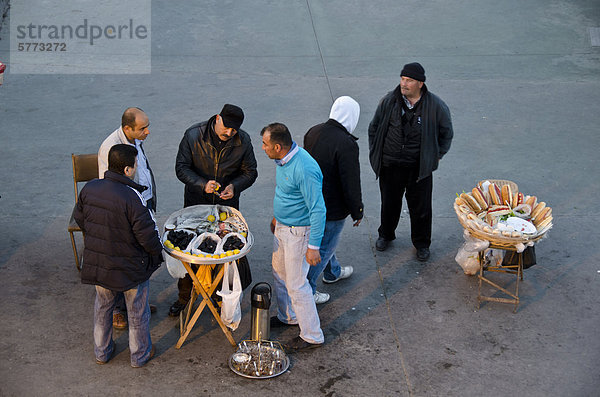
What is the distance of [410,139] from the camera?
20.2 feet

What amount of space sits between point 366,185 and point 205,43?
17.4 ft

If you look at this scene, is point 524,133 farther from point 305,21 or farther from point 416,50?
point 305,21

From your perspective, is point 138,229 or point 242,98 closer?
point 138,229

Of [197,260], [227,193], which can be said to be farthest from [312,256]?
[227,193]

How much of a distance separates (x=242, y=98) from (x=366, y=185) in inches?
113

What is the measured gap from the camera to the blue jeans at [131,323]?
484 cm

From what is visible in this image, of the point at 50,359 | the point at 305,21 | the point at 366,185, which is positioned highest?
the point at 305,21

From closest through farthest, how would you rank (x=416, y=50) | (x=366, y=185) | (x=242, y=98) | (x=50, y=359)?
(x=50, y=359) → (x=366, y=185) → (x=242, y=98) → (x=416, y=50)

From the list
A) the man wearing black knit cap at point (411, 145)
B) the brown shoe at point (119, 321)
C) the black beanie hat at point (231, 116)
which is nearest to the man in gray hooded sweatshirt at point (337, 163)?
the black beanie hat at point (231, 116)

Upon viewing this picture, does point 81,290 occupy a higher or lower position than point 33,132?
lower

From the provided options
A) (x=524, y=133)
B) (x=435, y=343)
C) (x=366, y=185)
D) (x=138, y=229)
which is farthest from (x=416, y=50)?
(x=138, y=229)

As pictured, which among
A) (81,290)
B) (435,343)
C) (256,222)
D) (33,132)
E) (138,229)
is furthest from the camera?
(33,132)

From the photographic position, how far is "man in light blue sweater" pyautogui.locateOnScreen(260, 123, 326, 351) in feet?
15.7

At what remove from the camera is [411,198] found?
21.2 feet
